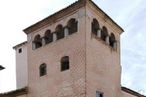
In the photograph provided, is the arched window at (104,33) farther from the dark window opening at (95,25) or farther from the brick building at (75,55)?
the dark window opening at (95,25)

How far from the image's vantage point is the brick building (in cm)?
2162

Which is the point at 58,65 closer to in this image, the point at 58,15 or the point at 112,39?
the point at 58,15

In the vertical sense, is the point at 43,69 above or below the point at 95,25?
below

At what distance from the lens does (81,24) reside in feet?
72.6

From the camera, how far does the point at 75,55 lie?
22.0 m

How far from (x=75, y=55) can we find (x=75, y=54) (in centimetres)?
7

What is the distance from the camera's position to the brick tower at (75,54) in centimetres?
2161

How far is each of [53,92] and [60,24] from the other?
191 inches

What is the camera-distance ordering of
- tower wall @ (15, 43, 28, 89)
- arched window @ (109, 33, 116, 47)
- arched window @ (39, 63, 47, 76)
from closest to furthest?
arched window @ (39, 63, 47, 76) < arched window @ (109, 33, 116, 47) < tower wall @ (15, 43, 28, 89)

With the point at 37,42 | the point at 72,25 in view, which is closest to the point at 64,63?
the point at 72,25

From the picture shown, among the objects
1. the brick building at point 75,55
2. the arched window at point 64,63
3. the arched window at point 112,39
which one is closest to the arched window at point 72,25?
the brick building at point 75,55

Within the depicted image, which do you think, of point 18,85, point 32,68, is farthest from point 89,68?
point 18,85

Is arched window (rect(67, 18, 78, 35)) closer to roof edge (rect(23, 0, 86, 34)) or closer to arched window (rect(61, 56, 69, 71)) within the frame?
roof edge (rect(23, 0, 86, 34))

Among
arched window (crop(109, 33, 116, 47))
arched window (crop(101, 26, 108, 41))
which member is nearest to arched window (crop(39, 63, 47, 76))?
arched window (crop(101, 26, 108, 41))
